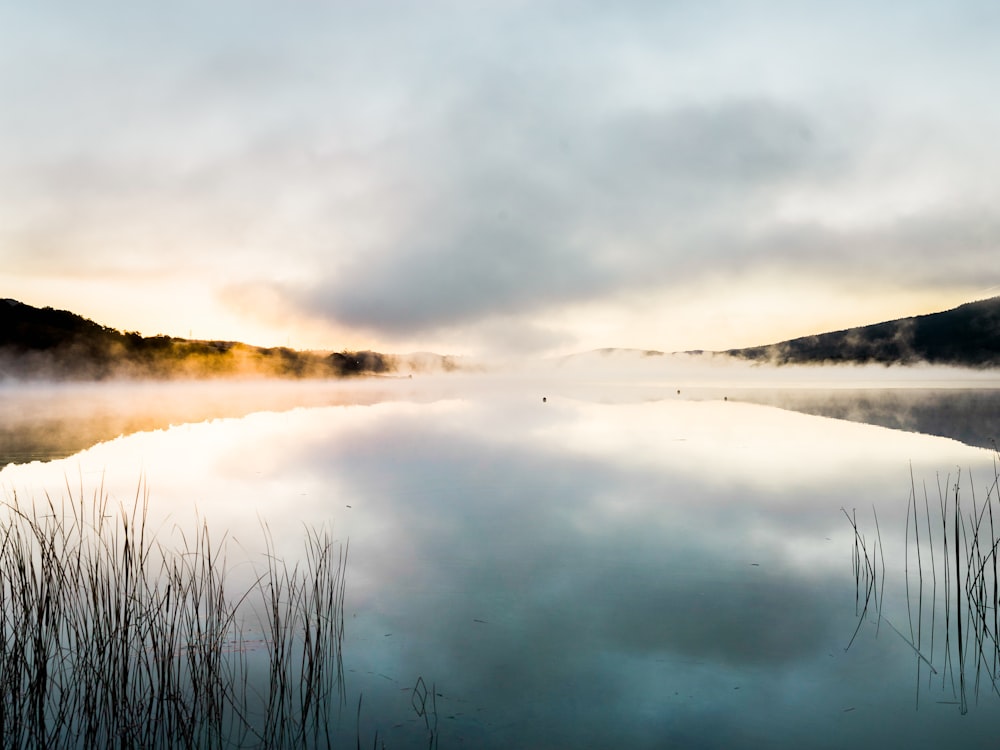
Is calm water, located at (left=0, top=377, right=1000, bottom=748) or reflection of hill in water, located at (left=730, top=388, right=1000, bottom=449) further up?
reflection of hill in water, located at (left=730, top=388, right=1000, bottom=449)

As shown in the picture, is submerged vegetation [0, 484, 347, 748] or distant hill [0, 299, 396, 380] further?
distant hill [0, 299, 396, 380]

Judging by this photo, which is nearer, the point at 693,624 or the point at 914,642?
the point at 914,642

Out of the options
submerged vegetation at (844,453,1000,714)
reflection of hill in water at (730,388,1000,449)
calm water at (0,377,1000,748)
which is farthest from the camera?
reflection of hill in water at (730,388,1000,449)

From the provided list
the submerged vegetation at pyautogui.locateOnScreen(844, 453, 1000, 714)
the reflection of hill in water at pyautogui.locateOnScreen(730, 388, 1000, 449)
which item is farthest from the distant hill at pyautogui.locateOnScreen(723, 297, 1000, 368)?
the submerged vegetation at pyautogui.locateOnScreen(844, 453, 1000, 714)

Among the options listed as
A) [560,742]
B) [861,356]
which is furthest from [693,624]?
[861,356]

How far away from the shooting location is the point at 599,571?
25.8 feet

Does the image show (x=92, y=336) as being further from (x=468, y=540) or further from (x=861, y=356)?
(x=861, y=356)

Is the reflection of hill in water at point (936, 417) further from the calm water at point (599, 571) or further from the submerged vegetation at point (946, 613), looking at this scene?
the submerged vegetation at point (946, 613)

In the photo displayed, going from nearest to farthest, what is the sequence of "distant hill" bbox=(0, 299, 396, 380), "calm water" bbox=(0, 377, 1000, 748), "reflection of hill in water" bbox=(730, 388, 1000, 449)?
1. "calm water" bbox=(0, 377, 1000, 748)
2. "reflection of hill in water" bbox=(730, 388, 1000, 449)
3. "distant hill" bbox=(0, 299, 396, 380)

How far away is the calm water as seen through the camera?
4.73m

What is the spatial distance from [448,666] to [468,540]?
3.96 m

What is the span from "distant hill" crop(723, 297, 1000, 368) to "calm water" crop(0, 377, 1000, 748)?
153 metres

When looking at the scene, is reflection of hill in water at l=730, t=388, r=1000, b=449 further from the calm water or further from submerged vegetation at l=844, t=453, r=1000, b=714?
submerged vegetation at l=844, t=453, r=1000, b=714

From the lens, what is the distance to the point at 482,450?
19078mm
